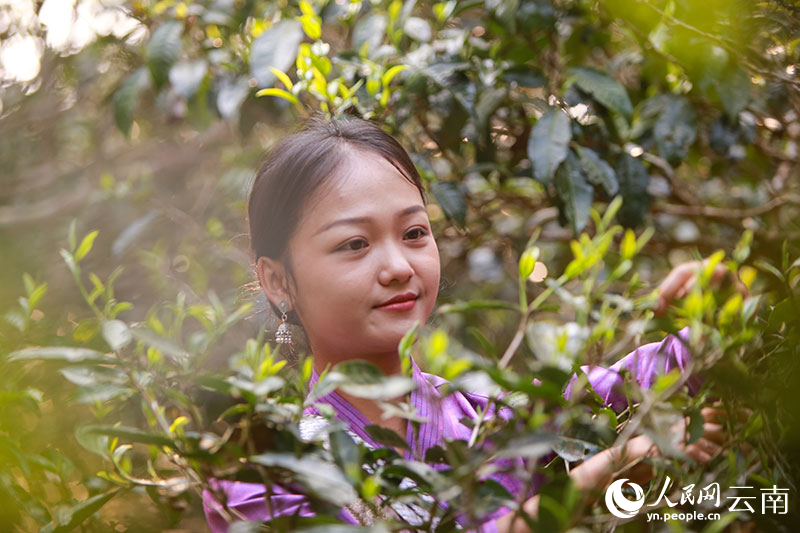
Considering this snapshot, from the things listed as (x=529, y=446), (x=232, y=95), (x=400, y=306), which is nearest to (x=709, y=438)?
(x=529, y=446)

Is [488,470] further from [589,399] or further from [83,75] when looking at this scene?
[83,75]

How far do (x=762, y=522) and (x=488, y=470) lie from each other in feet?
1.03

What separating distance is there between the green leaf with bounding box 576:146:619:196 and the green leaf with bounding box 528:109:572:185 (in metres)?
0.07

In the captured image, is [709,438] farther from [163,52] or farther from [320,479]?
[163,52]

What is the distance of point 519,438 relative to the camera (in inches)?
21.6

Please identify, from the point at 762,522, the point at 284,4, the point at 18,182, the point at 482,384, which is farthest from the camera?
the point at 18,182

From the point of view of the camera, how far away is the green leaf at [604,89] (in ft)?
4.23

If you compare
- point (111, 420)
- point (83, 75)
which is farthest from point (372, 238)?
point (83, 75)

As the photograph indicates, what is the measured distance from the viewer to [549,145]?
1.24 meters

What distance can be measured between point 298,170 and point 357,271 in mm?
211

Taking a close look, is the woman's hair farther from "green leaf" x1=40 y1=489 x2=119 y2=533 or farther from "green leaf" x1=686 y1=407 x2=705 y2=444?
"green leaf" x1=686 y1=407 x2=705 y2=444

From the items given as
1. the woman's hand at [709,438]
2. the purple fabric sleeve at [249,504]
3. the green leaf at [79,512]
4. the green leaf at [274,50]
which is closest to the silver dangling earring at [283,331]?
the purple fabric sleeve at [249,504]

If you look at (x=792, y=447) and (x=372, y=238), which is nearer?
(x=792, y=447)

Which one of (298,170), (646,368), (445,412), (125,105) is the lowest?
(445,412)
